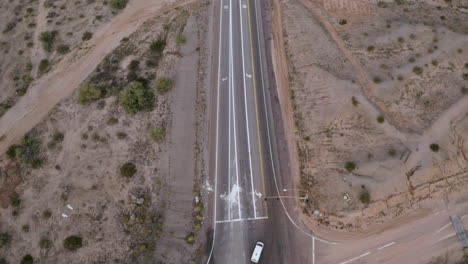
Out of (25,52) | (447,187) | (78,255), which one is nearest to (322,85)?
(447,187)

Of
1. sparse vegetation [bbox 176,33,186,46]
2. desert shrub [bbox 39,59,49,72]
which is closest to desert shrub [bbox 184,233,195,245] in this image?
sparse vegetation [bbox 176,33,186,46]

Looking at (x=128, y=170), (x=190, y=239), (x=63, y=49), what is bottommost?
(x=190, y=239)

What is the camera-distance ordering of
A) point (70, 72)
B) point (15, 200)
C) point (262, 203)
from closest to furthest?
point (15, 200) < point (262, 203) < point (70, 72)

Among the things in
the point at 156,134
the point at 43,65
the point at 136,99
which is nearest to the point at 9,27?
the point at 43,65

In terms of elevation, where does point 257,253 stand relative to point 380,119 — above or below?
below

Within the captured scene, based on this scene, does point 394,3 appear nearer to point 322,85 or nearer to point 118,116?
point 322,85

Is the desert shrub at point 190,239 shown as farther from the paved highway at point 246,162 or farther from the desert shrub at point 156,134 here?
the desert shrub at point 156,134

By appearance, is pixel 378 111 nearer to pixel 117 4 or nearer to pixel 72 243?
pixel 72 243

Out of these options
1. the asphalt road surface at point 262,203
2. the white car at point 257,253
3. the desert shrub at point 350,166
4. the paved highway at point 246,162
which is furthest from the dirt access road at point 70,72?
the desert shrub at point 350,166
